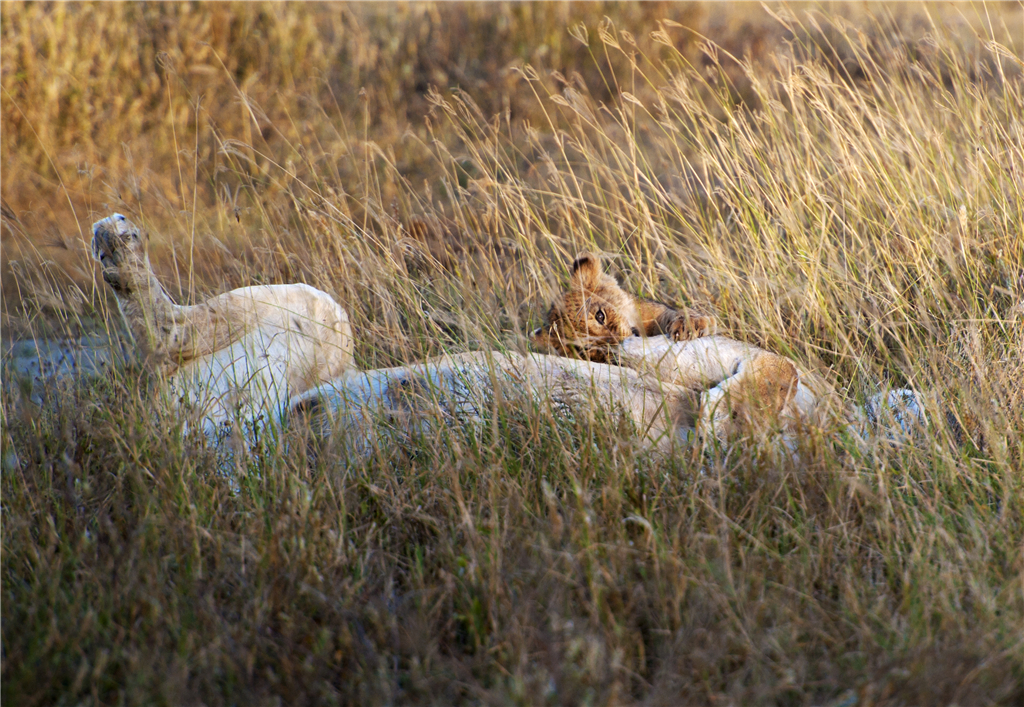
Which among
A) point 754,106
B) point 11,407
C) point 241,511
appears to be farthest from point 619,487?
point 754,106

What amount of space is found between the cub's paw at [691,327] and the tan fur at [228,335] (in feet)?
4.21

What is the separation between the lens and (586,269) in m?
3.36

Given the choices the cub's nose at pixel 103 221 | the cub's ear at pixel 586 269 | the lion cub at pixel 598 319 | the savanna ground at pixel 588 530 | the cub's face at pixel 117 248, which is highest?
the cub's nose at pixel 103 221

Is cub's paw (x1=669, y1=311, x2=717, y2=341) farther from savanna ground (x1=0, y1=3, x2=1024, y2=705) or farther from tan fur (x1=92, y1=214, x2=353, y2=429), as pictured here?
tan fur (x1=92, y1=214, x2=353, y2=429)

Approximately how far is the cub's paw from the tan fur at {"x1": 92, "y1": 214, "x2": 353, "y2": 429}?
4.21 feet

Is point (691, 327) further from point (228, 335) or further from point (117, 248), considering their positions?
point (117, 248)

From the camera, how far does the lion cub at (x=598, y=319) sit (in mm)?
3170

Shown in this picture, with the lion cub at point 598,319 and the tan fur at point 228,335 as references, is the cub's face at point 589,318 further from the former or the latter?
the tan fur at point 228,335

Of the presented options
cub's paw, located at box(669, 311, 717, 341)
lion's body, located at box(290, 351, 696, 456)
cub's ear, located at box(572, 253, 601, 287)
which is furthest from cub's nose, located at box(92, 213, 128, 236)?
cub's paw, located at box(669, 311, 717, 341)

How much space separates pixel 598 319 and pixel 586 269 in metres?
0.23

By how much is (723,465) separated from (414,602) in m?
1.04

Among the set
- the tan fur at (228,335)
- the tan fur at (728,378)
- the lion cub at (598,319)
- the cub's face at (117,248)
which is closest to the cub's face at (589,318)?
the lion cub at (598,319)

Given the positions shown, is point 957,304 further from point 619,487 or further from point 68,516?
→ point 68,516

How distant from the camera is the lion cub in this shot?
317 cm
